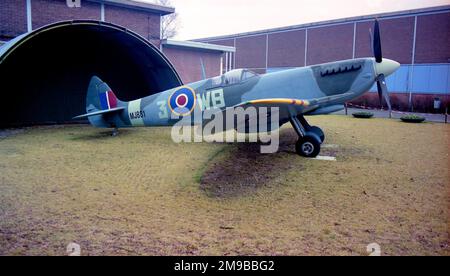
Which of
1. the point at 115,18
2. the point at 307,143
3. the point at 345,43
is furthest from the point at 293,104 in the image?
the point at 345,43

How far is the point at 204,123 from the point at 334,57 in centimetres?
2466

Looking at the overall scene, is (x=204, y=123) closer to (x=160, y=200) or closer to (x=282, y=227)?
(x=160, y=200)

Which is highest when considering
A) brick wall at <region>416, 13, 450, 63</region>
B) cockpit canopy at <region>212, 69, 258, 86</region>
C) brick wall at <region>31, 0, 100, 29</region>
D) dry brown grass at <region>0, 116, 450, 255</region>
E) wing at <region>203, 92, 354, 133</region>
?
brick wall at <region>416, 13, 450, 63</region>

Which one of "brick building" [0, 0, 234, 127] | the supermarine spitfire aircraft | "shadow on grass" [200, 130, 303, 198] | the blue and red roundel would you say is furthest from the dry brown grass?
"brick building" [0, 0, 234, 127]

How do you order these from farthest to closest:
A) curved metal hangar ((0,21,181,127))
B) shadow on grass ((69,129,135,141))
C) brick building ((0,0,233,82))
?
curved metal hangar ((0,21,181,127)) < brick building ((0,0,233,82)) < shadow on grass ((69,129,135,141))

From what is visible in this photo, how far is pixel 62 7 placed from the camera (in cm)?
1422

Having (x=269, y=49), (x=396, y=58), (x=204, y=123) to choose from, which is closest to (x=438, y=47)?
(x=396, y=58)

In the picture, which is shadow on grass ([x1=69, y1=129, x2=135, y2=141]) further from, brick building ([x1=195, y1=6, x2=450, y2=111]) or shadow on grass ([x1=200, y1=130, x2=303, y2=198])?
brick building ([x1=195, y1=6, x2=450, y2=111])

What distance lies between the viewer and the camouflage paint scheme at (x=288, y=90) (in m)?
7.74

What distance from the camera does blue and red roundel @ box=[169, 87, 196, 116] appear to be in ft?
30.9

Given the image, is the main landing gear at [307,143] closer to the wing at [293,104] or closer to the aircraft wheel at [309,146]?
the aircraft wheel at [309,146]

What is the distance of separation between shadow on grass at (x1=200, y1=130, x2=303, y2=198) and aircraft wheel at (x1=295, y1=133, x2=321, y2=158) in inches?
7.9

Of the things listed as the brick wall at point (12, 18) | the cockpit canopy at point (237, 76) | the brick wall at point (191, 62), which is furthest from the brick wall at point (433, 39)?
the brick wall at point (12, 18)

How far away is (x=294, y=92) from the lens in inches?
320
